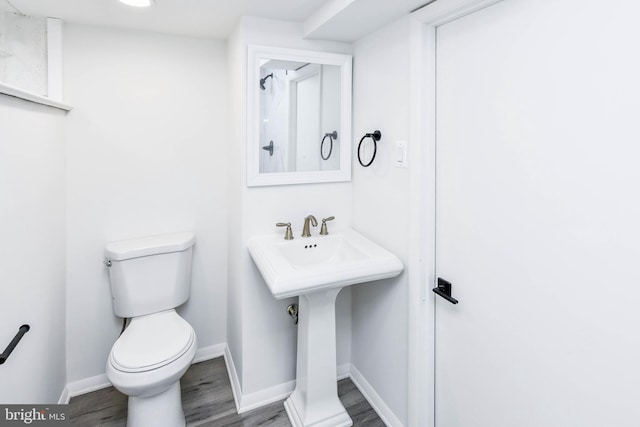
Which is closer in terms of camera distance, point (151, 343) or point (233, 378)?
point (151, 343)

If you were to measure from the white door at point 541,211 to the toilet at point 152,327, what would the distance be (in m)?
1.29

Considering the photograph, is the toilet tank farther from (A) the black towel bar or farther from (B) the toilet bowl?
(A) the black towel bar

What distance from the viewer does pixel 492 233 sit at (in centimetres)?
127

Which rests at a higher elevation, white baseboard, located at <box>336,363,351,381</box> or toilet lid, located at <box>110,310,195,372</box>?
toilet lid, located at <box>110,310,195,372</box>

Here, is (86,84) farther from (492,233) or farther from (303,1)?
(492,233)

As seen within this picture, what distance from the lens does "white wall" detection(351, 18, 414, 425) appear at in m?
1.66

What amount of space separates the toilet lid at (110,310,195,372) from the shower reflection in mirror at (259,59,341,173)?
0.97m

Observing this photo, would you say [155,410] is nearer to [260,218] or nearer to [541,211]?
[260,218]

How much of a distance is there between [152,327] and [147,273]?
305mm

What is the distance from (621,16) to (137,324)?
2314 millimetres

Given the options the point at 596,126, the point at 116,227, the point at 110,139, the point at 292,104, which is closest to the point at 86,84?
the point at 110,139

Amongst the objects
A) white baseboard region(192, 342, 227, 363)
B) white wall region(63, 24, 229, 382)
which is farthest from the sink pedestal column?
white wall region(63, 24, 229, 382)

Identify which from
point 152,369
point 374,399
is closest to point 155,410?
point 152,369

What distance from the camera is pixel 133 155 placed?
6.81 feet
